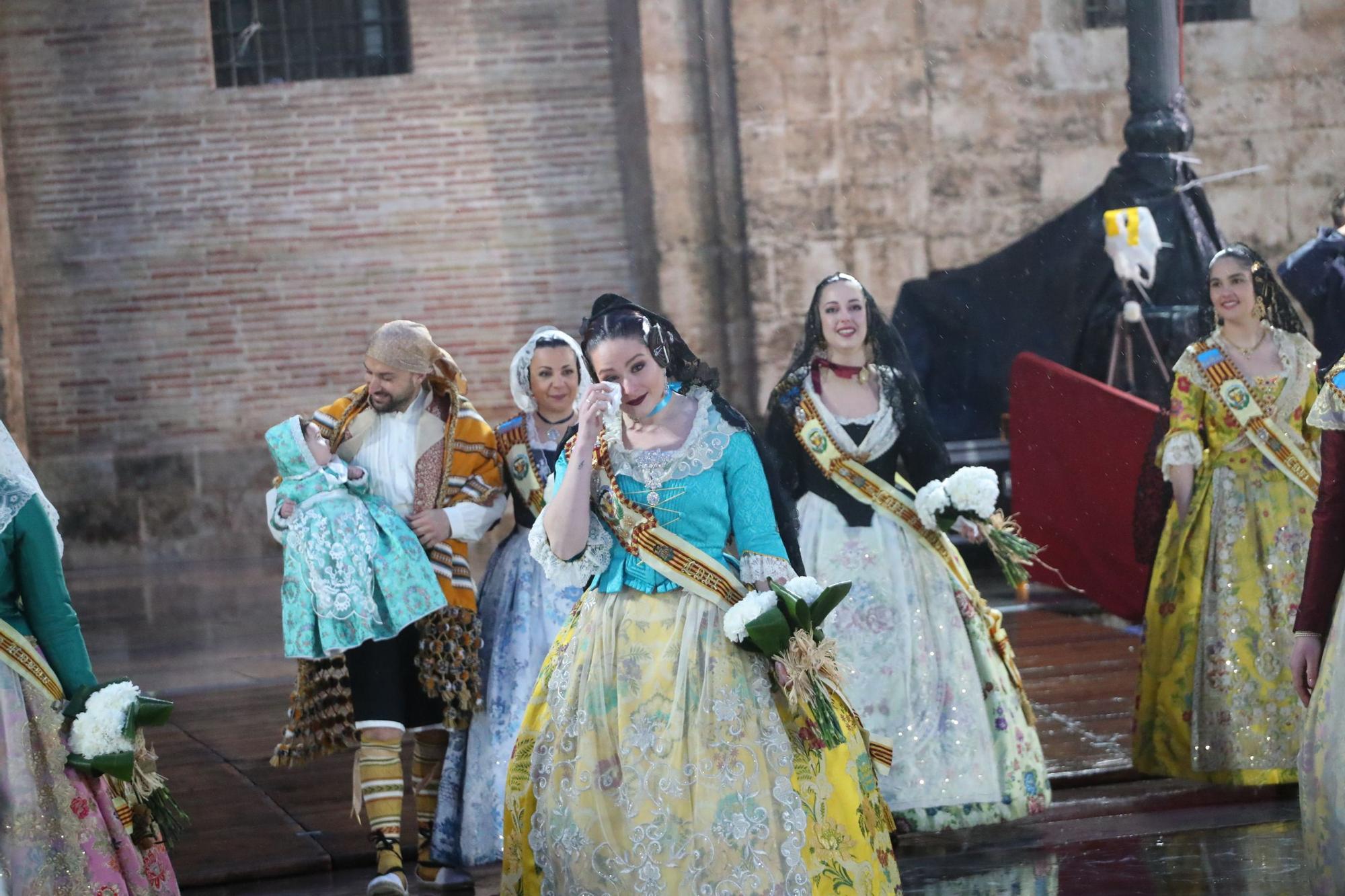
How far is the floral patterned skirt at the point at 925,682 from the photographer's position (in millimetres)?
4598

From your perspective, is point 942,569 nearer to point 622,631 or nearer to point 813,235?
point 622,631

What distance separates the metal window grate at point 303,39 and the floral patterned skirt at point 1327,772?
10.2 meters

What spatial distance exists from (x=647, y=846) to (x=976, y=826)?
1.87 metres

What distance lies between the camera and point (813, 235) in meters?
11.4

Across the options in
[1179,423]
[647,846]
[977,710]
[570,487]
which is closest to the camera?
[647,846]

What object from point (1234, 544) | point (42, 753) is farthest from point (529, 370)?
point (1234, 544)

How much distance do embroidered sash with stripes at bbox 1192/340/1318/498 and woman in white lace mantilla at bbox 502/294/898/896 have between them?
205cm

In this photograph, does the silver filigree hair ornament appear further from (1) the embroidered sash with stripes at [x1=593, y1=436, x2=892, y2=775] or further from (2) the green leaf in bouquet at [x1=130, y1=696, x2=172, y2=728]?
(2) the green leaf in bouquet at [x1=130, y1=696, x2=172, y2=728]

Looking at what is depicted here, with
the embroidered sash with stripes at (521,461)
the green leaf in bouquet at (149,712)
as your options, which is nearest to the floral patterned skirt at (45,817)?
the green leaf in bouquet at (149,712)

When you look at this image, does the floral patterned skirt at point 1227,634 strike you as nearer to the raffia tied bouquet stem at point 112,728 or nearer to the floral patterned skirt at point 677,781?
the floral patterned skirt at point 677,781

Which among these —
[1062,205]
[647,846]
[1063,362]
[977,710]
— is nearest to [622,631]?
[647,846]

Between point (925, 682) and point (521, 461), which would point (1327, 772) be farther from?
point (521, 461)

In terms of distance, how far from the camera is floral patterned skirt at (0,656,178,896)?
318 centimetres

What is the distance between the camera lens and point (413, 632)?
452 centimetres
